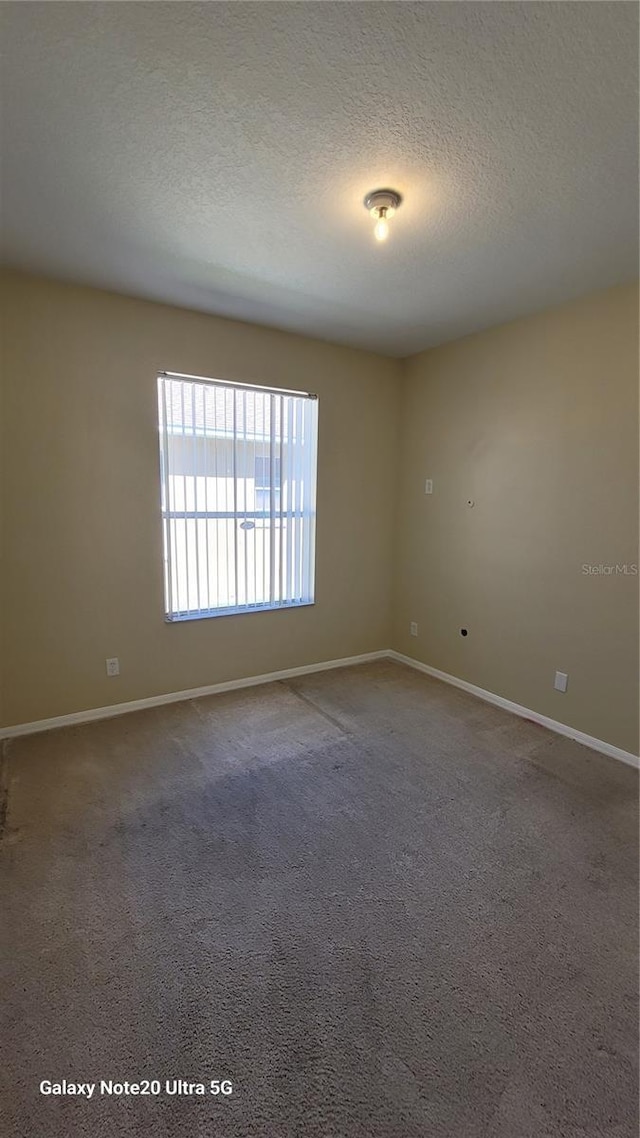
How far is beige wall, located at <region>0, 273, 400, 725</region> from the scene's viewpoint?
101 inches

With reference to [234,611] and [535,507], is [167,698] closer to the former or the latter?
[234,611]

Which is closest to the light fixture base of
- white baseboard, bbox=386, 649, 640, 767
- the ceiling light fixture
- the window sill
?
the ceiling light fixture

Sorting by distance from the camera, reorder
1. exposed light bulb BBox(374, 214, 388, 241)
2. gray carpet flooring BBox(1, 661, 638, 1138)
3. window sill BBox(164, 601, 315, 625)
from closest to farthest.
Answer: gray carpet flooring BBox(1, 661, 638, 1138)
exposed light bulb BBox(374, 214, 388, 241)
window sill BBox(164, 601, 315, 625)

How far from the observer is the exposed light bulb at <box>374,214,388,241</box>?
1.88m

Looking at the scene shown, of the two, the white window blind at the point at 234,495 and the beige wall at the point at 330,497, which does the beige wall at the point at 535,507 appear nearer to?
the beige wall at the point at 330,497

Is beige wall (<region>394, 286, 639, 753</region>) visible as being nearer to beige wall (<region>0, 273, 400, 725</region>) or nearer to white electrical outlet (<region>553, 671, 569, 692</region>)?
white electrical outlet (<region>553, 671, 569, 692</region>)

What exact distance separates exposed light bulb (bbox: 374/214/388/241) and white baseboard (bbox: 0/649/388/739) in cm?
285

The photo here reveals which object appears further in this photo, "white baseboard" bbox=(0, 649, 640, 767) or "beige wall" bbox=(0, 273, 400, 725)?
"white baseboard" bbox=(0, 649, 640, 767)

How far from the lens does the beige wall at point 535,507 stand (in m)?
2.52

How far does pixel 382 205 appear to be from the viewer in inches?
71.0

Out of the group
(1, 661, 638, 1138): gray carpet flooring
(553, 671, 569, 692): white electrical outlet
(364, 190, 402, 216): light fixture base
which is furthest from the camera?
(553, 671, 569, 692): white electrical outlet

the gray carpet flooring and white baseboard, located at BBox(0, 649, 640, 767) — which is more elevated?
white baseboard, located at BBox(0, 649, 640, 767)

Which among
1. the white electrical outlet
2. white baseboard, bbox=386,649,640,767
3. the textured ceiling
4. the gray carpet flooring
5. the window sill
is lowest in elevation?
the gray carpet flooring

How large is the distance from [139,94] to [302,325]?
1.89 metres
